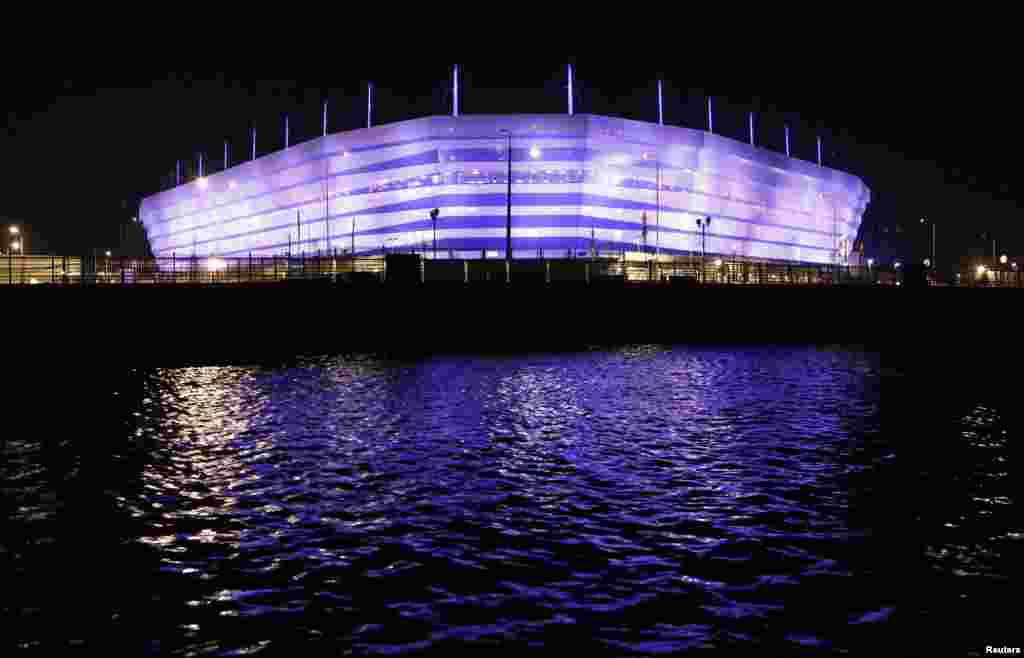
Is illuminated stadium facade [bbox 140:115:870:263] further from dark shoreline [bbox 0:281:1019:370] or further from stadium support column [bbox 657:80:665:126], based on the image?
dark shoreline [bbox 0:281:1019:370]

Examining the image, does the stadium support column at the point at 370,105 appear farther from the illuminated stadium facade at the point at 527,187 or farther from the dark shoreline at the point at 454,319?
the dark shoreline at the point at 454,319

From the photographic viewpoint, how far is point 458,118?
95.9 metres

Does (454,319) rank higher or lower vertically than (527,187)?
lower

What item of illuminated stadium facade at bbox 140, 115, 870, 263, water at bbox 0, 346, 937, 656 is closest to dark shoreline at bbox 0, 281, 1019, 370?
water at bbox 0, 346, 937, 656

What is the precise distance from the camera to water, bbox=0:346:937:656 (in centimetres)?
870

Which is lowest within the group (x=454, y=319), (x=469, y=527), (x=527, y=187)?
(x=469, y=527)

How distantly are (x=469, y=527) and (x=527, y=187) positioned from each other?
3504 inches

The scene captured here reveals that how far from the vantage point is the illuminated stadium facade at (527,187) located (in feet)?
319

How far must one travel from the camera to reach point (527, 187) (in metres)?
99.4

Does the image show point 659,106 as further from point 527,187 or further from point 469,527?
point 469,527

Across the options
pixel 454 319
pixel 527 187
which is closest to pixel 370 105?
pixel 527 187

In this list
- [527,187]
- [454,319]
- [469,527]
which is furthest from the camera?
[527,187]

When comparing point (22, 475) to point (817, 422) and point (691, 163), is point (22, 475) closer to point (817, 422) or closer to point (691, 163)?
point (817, 422)

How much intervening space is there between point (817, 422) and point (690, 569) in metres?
13.3
